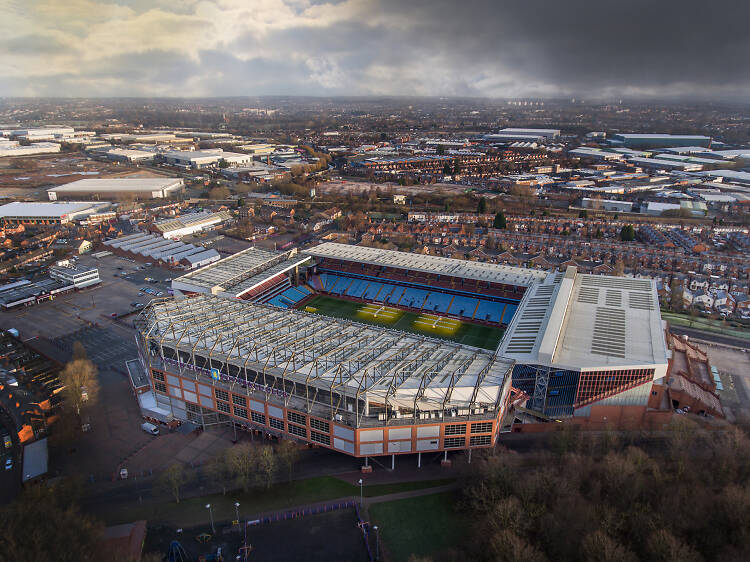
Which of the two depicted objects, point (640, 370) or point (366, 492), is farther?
point (640, 370)

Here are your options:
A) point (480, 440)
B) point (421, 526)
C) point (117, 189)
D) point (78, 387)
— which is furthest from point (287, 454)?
point (117, 189)

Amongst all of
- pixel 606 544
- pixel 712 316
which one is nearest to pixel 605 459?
pixel 606 544

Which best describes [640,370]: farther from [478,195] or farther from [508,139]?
[508,139]

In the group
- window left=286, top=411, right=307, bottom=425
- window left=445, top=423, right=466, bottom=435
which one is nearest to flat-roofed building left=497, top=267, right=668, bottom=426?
window left=445, top=423, right=466, bottom=435

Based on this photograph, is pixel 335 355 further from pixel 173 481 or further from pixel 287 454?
pixel 173 481

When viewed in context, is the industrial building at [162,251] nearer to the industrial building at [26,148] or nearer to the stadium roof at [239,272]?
the stadium roof at [239,272]

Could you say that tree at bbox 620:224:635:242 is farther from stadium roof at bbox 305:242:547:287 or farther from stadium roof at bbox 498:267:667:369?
stadium roof at bbox 305:242:547:287

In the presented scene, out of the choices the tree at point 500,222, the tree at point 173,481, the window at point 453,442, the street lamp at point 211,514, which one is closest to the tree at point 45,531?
the tree at point 173,481
